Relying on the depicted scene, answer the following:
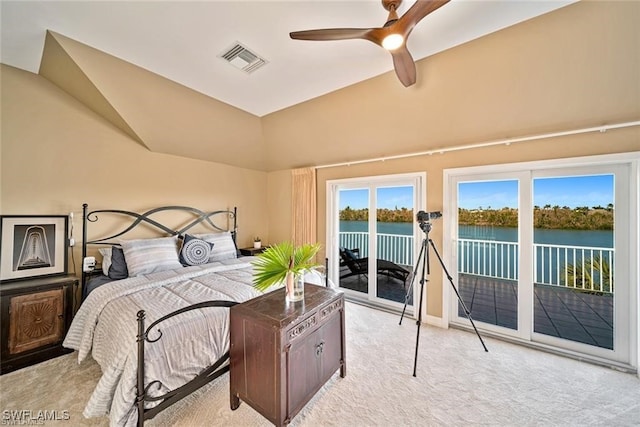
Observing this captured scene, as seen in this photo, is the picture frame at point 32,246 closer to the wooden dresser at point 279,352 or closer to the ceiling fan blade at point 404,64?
the wooden dresser at point 279,352

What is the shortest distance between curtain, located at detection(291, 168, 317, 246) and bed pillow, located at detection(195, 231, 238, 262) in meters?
1.17

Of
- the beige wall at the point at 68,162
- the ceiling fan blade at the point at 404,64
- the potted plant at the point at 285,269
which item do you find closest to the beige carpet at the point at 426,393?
the potted plant at the point at 285,269

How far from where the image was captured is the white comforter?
152 cm

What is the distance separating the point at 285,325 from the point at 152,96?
10.2 ft

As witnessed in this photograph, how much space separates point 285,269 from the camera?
177cm

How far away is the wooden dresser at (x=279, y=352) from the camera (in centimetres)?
149

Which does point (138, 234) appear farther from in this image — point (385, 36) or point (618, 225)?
point (618, 225)

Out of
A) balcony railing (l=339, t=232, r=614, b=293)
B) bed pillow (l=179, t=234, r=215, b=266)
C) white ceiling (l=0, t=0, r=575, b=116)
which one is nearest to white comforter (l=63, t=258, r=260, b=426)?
bed pillow (l=179, t=234, r=215, b=266)

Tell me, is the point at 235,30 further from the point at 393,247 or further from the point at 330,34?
the point at 393,247

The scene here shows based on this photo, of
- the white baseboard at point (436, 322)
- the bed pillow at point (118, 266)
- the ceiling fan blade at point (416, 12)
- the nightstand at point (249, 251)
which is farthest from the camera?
the nightstand at point (249, 251)

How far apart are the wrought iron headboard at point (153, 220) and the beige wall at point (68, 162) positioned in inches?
3.4

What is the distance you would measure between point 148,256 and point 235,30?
8.49 ft

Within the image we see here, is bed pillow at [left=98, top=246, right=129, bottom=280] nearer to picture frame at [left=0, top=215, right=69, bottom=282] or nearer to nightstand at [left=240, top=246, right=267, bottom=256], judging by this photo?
picture frame at [left=0, top=215, right=69, bottom=282]

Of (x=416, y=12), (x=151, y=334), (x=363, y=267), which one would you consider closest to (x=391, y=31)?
(x=416, y=12)
